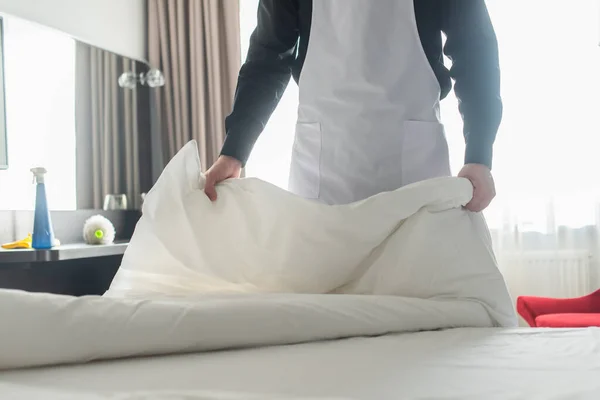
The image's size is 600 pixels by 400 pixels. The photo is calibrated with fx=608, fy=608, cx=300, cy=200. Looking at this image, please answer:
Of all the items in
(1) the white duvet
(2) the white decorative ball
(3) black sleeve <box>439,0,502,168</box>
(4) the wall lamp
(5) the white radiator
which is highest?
(4) the wall lamp

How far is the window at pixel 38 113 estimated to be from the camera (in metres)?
2.32

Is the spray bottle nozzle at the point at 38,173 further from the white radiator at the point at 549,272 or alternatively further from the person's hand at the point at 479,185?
the white radiator at the point at 549,272

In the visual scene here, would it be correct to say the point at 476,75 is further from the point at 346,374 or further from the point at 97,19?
the point at 97,19

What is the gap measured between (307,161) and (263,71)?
24 centimetres

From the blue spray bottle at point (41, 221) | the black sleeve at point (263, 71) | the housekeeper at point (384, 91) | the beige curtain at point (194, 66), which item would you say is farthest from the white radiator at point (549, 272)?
the blue spray bottle at point (41, 221)

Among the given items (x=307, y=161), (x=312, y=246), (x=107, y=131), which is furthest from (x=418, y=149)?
(x=107, y=131)

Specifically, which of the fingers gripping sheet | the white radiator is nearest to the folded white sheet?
the fingers gripping sheet

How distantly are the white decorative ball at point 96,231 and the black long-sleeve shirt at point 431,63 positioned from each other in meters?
1.35

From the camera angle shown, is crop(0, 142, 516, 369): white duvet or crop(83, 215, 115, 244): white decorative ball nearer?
crop(0, 142, 516, 369): white duvet

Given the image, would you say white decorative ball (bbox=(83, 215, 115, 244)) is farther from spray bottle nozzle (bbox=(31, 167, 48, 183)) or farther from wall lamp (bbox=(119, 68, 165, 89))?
wall lamp (bbox=(119, 68, 165, 89))

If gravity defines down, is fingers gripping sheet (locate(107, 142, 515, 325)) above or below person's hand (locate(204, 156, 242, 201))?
below

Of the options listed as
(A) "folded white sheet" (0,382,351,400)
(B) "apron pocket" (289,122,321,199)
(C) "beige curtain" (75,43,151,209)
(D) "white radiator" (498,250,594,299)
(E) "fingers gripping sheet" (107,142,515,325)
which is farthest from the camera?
(D) "white radiator" (498,250,594,299)

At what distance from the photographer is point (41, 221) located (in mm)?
2123

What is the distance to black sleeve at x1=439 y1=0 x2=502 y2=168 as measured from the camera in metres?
1.20
